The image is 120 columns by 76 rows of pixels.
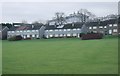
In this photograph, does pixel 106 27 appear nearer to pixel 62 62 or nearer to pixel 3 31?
pixel 3 31

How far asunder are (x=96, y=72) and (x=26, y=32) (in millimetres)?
78749

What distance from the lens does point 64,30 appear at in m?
84.9

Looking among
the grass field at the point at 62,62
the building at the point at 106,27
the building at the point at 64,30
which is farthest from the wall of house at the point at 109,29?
the grass field at the point at 62,62

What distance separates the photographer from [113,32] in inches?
3194

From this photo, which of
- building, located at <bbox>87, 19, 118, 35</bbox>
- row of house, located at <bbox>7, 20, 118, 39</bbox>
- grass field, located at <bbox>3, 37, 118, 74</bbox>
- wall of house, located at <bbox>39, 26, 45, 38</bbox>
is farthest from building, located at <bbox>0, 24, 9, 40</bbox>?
grass field, located at <bbox>3, 37, 118, 74</bbox>

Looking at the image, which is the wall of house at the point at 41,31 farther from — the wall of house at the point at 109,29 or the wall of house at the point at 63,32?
the wall of house at the point at 109,29

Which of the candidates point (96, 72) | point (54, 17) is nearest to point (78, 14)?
point (54, 17)

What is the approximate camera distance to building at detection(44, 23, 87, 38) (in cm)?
8362

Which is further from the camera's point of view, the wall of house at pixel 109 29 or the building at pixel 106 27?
the building at pixel 106 27

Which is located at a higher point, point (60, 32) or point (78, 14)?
point (78, 14)

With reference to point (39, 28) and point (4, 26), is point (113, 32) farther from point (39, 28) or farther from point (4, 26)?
point (4, 26)

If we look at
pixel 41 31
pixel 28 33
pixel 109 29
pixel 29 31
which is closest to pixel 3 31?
pixel 28 33

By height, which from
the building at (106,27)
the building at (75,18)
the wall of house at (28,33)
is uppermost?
the building at (75,18)

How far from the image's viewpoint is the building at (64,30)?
274 feet
